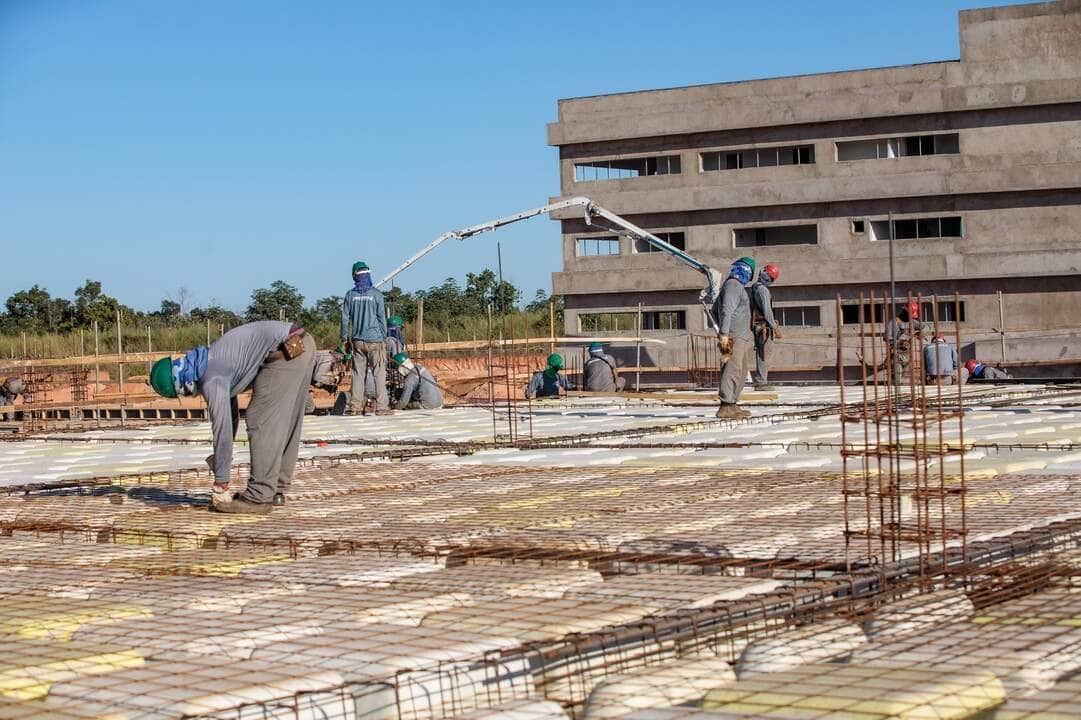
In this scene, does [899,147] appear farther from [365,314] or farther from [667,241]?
[365,314]

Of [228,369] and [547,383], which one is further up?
[228,369]

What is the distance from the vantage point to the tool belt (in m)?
6.52

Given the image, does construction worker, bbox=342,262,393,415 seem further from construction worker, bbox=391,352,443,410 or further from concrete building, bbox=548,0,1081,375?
concrete building, bbox=548,0,1081,375

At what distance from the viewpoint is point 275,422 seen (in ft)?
21.4

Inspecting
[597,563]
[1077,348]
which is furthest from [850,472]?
[1077,348]

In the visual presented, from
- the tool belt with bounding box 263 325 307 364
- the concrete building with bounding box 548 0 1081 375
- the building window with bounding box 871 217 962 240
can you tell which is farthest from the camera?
the building window with bounding box 871 217 962 240

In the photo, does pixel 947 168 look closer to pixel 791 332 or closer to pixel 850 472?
pixel 791 332

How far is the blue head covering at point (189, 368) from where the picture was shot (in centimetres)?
643

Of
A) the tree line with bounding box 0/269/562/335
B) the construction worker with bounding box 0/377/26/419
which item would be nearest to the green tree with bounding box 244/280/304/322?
the tree line with bounding box 0/269/562/335

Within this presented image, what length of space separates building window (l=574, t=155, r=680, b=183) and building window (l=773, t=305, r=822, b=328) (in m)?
5.07

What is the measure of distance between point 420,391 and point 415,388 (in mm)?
74

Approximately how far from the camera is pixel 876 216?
118 ft

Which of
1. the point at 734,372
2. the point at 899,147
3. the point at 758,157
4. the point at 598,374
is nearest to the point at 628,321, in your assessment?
the point at 758,157

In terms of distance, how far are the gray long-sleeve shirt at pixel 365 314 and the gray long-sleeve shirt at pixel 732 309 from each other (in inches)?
163
